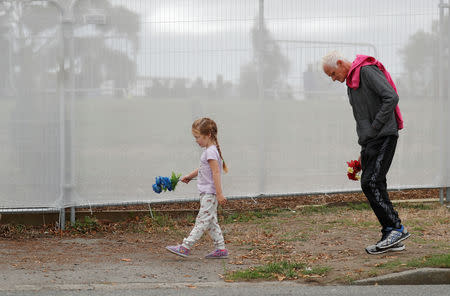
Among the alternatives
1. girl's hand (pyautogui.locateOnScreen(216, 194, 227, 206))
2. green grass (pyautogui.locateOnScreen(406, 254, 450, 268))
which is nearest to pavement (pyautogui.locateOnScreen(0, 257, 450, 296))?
green grass (pyautogui.locateOnScreen(406, 254, 450, 268))

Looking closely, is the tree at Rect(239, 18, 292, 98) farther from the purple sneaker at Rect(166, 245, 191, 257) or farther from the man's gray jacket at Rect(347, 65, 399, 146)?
the purple sneaker at Rect(166, 245, 191, 257)

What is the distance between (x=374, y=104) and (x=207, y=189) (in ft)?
5.60

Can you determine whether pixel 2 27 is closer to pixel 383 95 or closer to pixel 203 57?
pixel 203 57

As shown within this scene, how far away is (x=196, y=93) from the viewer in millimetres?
8586

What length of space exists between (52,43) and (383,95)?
12.4 feet

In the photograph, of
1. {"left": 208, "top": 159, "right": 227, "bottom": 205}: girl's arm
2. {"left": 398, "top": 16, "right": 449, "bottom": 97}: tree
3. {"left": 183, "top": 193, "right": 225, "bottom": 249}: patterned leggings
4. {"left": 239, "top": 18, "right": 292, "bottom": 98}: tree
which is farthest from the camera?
{"left": 398, "top": 16, "right": 449, "bottom": 97}: tree

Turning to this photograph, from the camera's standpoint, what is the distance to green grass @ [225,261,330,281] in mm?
6086

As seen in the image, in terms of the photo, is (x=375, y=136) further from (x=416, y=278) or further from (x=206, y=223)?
(x=206, y=223)

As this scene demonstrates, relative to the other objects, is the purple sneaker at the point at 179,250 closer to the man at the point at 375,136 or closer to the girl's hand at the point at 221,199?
the girl's hand at the point at 221,199

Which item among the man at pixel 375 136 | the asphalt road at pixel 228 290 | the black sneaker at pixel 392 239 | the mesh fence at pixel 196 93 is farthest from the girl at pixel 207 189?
the mesh fence at pixel 196 93

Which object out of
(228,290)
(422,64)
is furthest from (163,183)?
(422,64)

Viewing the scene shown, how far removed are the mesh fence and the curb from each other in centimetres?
315

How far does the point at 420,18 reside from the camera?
Answer: 922 centimetres

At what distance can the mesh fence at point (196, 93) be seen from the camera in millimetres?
8234
